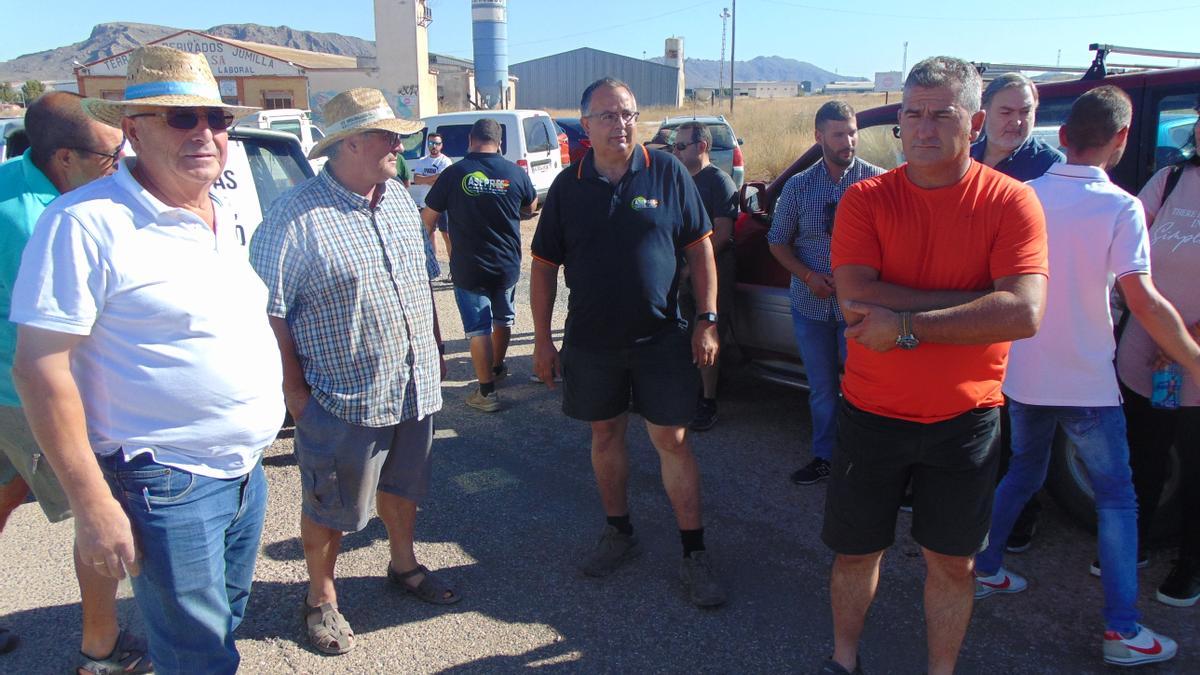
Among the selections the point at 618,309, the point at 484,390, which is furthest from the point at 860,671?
the point at 484,390

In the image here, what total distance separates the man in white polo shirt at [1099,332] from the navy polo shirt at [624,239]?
124cm

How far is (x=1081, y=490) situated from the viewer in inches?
138

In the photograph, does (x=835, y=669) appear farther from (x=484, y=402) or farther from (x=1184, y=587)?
(x=484, y=402)

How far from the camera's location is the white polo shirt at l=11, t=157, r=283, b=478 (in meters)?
1.75

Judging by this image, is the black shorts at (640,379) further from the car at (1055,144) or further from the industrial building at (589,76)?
the industrial building at (589,76)

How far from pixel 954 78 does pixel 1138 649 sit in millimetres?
1967

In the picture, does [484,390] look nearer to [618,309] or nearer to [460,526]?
[460,526]

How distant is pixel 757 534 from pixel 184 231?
8.88ft

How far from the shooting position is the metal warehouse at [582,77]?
61.6 metres

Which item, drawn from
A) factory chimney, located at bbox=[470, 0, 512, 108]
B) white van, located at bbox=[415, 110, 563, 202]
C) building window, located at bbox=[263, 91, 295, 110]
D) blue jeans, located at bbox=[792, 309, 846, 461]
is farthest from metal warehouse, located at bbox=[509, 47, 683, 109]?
blue jeans, located at bbox=[792, 309, 846, 461]

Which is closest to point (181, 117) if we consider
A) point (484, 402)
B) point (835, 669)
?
point (835, 669)

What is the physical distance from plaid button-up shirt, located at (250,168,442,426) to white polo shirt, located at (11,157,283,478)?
526 mm

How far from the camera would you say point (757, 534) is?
147 inches

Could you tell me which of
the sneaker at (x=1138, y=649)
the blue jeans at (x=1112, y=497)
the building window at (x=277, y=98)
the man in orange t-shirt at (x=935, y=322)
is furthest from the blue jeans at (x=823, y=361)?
the building window at (x=277, y=98)
